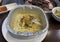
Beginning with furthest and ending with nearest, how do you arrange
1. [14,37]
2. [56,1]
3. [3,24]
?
1. [56,1]
2. [3,24]
3. [14,37]

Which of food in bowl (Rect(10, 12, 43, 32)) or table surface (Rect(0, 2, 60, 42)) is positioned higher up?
food in bowl (Rect(10, 12, 43, 32))

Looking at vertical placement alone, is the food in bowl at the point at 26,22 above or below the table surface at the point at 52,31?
above

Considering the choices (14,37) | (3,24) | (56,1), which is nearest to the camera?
(14,37)

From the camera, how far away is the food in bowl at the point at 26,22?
739 millimetres

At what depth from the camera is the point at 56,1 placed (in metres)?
1.20

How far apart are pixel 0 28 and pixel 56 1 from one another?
658 millimetres

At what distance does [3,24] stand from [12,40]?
0.15 meters

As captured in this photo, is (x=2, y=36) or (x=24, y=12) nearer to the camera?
(x=2, y=36)

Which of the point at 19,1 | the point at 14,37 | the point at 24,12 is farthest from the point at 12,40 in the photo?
the point at 19,1

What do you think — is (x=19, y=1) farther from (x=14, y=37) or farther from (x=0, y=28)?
(x=14, y=37)

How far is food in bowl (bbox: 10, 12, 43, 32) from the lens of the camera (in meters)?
0.74

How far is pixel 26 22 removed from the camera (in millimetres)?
775

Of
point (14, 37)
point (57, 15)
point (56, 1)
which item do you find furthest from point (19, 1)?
point (14, 37)

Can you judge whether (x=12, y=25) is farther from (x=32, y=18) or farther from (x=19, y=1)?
(x=19, y=1)
